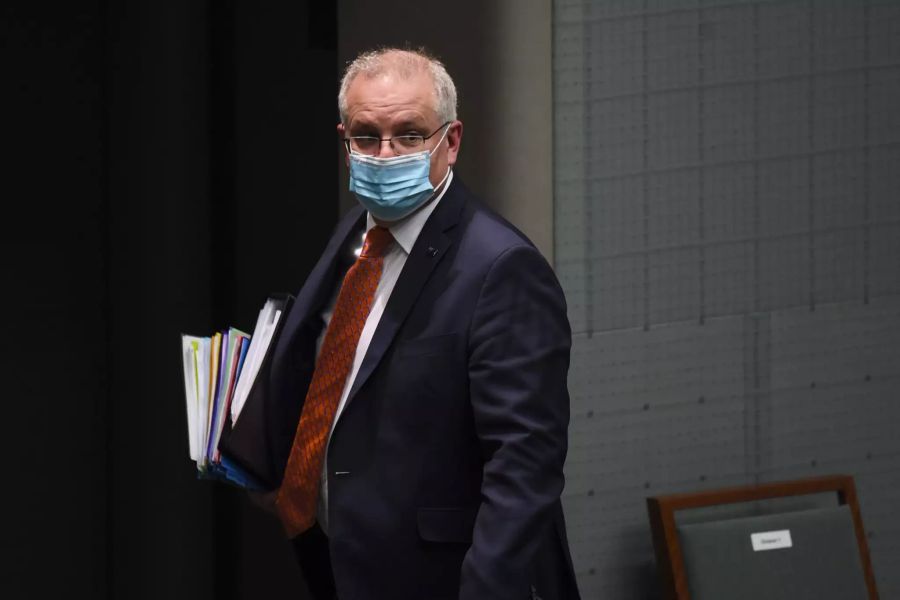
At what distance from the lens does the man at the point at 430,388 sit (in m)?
2.48

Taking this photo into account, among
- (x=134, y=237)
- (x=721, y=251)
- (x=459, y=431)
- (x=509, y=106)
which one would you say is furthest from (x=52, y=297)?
(x=459, y=431)

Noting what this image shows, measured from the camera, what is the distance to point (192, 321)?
4180 mm

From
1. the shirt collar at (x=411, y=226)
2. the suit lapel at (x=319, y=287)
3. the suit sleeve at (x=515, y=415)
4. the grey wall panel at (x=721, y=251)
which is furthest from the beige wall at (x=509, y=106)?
the suit sleeve at (x=515, y=415)

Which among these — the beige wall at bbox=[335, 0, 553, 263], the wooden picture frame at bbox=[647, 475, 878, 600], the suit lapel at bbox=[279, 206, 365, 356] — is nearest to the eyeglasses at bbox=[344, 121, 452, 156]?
the suit lapel at bbox=[279, 206, 365, 356]

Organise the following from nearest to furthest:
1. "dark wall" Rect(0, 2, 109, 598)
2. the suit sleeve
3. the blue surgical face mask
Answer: the suit sleeve
the blue surgical face mask
"dark wall" Rect(0, 2, 109, 598)

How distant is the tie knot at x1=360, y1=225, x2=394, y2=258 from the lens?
8.82 ft

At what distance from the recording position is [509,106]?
3555 millimetres

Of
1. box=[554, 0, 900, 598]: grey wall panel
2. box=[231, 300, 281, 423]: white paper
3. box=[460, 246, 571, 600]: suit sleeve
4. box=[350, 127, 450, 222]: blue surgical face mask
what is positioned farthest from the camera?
box=[554, 0, 900, 598]: grey wall panel

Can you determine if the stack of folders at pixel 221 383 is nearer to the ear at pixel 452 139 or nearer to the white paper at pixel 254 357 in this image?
the white paper at pixel 254 357

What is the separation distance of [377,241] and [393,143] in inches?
7.6

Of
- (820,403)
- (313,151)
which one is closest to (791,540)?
(820,403)

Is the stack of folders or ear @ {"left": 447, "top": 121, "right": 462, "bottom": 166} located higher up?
ear @ {"left": 447, "top": 121, "right": 462, "bottom": 166}

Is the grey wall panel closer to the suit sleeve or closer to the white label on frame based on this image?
the white label on frame

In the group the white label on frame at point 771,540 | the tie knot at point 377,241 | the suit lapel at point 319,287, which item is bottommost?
the white label on frame at point 771,540
